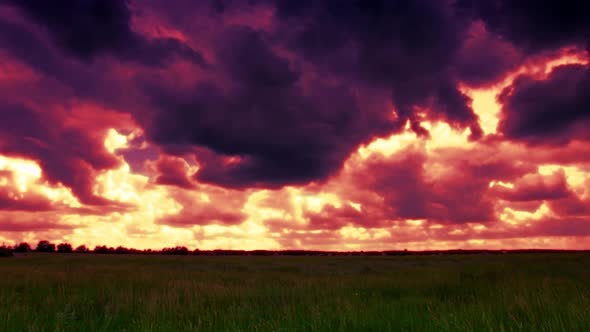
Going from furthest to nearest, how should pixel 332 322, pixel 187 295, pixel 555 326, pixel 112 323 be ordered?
pixel 187 295
pixel 112 323
pixel 332 322
pixel 555 326

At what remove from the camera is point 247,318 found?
760 centimetres

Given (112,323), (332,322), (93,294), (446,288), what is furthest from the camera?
(446,288)

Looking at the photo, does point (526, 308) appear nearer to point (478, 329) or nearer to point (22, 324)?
point (478, 329)

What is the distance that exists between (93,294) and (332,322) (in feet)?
26.1

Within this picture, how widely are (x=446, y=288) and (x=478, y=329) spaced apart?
23.8 ft

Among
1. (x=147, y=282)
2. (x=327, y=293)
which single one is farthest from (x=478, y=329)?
(x=147, y=282)

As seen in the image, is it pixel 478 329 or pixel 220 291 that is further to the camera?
pixel 220 291

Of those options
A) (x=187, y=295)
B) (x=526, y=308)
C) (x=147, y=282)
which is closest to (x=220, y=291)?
(x=187, y=295)

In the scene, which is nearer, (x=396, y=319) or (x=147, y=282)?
(x=396, y=319)

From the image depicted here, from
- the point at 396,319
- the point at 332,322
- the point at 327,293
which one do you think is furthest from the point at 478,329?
the point at 327,293

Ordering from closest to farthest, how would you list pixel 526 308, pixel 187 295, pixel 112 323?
1. pixel 526 308
2. pixel 112 323
3. pixel 187 295

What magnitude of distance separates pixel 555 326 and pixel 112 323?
22.7 feet

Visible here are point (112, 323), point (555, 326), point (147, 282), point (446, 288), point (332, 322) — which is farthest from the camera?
point (147, 282)

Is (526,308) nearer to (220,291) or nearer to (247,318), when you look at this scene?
(247,318)
